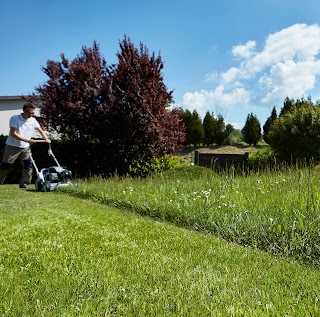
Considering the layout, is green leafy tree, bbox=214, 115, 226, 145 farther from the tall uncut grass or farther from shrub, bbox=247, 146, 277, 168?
the tall uncut grass

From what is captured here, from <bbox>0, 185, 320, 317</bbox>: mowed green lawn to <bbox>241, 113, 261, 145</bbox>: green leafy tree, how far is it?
23.8m

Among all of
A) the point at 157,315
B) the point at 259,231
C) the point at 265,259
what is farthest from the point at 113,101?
the point at 157,315

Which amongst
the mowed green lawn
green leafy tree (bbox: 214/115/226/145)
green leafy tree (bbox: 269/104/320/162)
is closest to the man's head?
the mowed green lawn

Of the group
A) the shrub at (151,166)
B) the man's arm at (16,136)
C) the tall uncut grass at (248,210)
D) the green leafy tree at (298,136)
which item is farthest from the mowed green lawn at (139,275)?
the green leafy tree at (298,136)

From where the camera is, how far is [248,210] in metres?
4.34

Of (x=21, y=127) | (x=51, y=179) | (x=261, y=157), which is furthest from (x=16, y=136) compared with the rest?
(x=261, y=157)

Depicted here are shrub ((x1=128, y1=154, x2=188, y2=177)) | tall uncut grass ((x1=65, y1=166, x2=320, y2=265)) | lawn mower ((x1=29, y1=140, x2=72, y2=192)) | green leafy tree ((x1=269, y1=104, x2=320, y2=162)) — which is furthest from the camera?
green leafy tree ((x1=269, y1=104, x2=320, y2=162))

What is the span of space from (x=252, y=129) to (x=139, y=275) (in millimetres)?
25436

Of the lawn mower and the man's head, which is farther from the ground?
the man's head

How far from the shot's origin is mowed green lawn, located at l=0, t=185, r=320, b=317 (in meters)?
2.05

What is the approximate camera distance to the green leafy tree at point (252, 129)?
1046 inches

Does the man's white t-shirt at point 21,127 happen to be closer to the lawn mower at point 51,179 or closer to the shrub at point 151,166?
the lawn mower at point 51,179

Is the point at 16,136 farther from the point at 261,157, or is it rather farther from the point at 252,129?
the point at 252,129

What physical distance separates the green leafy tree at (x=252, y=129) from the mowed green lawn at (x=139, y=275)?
2383 centimetres
